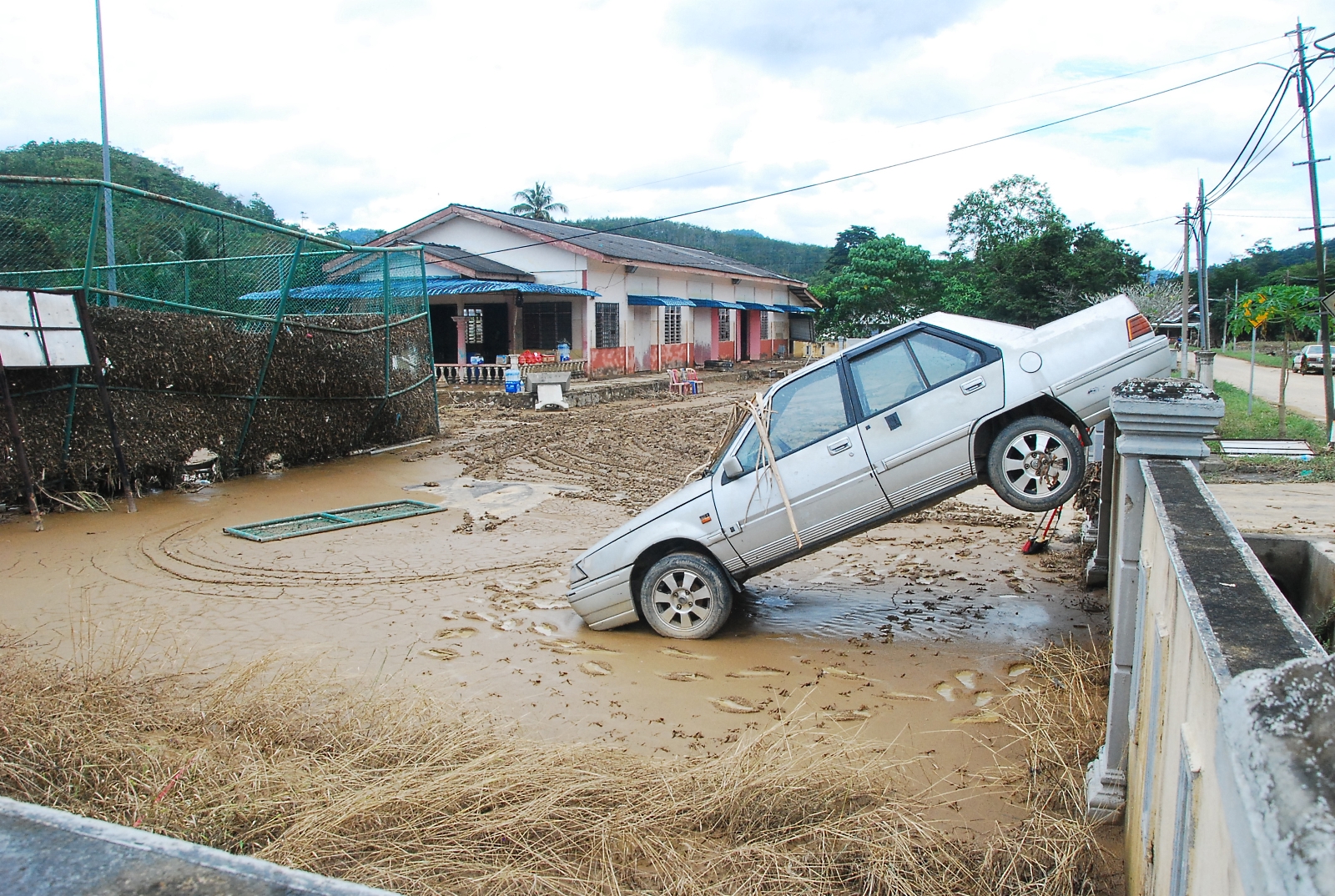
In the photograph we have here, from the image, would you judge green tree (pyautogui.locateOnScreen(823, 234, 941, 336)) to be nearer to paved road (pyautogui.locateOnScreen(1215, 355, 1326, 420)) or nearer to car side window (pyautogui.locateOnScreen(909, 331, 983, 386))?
paved road (pyautogui.locateOnScreen(1215, 355, 1326, 420))

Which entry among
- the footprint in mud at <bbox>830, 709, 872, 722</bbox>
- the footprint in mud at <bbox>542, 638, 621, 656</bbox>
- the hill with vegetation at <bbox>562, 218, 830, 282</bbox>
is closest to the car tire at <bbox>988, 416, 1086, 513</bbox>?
the footprint in mud at <bbox>830, 709, 872, 722</bbox>

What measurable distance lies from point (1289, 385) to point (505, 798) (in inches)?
1230

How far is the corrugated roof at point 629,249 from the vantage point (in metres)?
29.9

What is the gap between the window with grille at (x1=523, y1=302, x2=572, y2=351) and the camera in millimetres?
29344

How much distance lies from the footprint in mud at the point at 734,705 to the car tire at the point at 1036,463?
216 cm

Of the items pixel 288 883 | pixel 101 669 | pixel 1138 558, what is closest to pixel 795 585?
pixel 1138 558

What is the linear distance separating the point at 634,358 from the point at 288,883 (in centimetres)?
2970

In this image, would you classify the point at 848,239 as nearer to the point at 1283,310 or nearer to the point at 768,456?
the point at 1283,310

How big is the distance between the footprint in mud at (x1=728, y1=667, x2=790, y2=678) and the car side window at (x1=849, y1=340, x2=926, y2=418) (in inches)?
71.5

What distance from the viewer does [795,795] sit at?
3748mm

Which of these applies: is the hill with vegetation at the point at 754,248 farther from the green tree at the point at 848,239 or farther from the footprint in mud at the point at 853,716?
the footprint in mud at the point at 853,716

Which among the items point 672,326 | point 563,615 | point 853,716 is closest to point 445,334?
point 672,326

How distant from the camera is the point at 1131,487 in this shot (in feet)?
13.0

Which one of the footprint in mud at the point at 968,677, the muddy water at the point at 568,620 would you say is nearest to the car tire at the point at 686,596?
the muddy water at the point at 568,620
